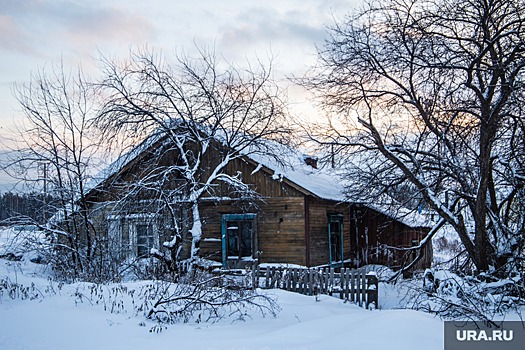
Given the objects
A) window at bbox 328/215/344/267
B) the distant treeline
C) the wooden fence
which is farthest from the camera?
window at bbox 328/215/344/267

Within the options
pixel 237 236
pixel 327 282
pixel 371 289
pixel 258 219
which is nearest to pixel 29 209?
pixel 237 236

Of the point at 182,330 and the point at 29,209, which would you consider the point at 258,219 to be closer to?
the point at 29,209

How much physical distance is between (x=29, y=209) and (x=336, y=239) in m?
12.1

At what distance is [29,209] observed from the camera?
15641 millimetres

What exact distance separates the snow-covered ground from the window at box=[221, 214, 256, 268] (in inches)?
414

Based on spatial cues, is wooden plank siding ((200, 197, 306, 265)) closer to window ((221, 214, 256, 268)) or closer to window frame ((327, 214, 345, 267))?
window ((221, 214, 256, 268))

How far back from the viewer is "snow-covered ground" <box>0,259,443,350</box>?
6172 mm

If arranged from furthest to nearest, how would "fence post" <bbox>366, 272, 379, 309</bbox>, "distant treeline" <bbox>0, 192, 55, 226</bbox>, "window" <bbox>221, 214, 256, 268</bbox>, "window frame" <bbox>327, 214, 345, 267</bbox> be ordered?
"window frame" <bbox>327, 214, 345, 267</bbox> < "window" <bbox>221, 214, 256, 268</bbox> < "distant treeline" <bbox>0, 192, 55, 226</bbox> < "fence post" <bbox>366, 272, 379, 309</bbox>

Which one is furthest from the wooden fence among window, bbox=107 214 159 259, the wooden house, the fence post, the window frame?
the window frame

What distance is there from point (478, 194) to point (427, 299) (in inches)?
111

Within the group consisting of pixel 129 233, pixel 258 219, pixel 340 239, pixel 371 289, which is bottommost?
pixel 371 289

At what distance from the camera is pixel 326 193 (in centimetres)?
1966

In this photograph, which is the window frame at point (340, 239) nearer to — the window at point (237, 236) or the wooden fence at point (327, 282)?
the window at point (237, 236)

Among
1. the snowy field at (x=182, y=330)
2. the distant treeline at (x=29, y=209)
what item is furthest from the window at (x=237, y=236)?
the snowy field at (x=182, y=330)
